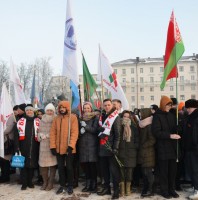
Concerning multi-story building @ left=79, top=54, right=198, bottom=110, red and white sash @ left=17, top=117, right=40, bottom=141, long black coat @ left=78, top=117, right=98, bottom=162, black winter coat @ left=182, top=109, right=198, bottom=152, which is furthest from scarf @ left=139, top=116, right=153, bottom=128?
multi-story building @ left=79, top=54, right=198, bottom=110

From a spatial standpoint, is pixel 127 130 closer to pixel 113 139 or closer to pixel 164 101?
pixel 113 139

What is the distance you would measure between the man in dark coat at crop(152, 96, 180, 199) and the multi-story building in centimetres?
7482

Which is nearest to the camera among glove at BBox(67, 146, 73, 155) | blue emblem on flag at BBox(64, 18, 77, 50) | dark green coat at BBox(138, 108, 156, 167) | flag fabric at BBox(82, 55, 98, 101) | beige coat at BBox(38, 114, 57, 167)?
dark green coat at BBox(138, 108, 156, 167)

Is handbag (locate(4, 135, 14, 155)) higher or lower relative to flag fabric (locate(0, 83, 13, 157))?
lower

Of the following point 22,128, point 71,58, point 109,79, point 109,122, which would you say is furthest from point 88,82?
point 109,122

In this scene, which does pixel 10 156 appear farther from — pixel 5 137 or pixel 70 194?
pixel 70 194

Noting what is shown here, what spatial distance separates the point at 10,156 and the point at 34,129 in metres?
1.05

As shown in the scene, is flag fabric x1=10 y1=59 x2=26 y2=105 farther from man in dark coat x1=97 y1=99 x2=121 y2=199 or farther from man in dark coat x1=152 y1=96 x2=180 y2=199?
man in dark coat x1=152 y1=96 x2=180 y2=199

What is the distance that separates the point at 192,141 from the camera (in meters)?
5.44

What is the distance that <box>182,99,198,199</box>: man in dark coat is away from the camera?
17.7 ft

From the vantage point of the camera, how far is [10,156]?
268 inches

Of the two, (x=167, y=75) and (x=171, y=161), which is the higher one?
(x=167, y=75)

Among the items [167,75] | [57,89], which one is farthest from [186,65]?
[167,75]

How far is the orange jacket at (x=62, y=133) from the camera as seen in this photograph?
587cm
